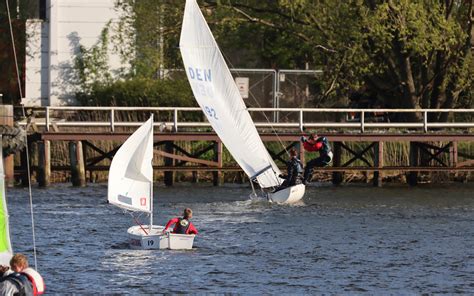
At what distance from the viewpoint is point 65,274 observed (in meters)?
27.0

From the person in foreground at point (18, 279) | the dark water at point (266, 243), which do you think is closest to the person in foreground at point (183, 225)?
the dark water at point (266, 243)

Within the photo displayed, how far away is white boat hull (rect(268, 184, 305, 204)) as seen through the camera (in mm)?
39438

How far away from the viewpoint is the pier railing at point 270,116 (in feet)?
148

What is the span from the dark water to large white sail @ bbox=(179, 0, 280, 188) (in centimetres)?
245

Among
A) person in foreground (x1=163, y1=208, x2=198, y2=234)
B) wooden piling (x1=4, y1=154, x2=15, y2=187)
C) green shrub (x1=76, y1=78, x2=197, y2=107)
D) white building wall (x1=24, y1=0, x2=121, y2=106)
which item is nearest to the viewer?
person in foreground (x1=163, y1=208, x2=198, y2=234)

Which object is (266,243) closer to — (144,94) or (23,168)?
(23,168)

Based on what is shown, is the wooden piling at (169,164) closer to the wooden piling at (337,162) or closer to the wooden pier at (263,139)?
the wooden pier at (263,139)

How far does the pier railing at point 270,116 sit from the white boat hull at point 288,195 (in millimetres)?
3736

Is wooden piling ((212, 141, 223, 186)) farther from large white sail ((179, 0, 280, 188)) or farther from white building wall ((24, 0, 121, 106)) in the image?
white building wall ((24, 0, 121, 106))

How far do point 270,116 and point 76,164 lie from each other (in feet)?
36.6

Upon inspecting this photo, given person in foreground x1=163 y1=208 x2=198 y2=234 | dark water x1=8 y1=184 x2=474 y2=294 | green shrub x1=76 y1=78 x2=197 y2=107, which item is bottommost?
dark water x1=8 y1=184 x2=474 y2=294

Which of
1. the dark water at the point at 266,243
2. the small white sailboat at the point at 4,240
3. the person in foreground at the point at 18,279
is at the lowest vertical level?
the dark water at the point at 266,243

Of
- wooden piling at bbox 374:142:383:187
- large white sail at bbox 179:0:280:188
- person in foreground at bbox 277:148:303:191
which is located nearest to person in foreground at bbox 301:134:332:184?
person in foreground at bbox 277:148:303:191

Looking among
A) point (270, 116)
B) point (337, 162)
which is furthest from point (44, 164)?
point (270, 116)
